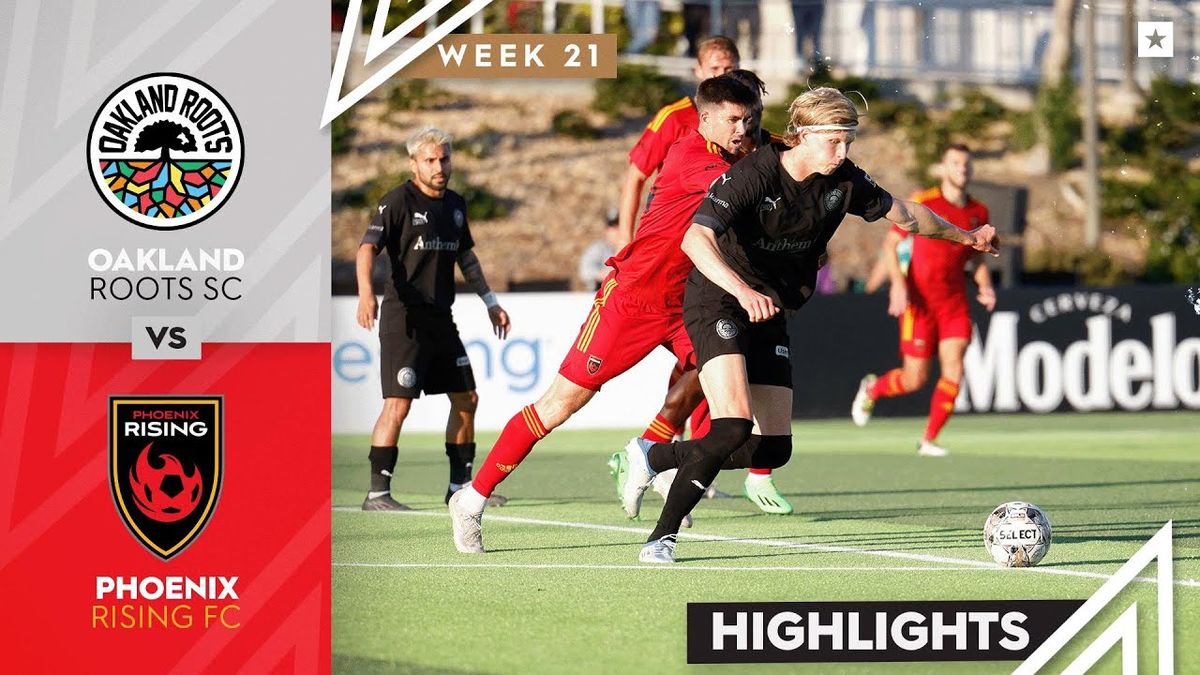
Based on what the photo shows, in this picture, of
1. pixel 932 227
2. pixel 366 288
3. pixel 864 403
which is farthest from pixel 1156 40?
pixel 864 403

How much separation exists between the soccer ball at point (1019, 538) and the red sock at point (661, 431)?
1.66m

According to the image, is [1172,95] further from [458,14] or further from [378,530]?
[378,530]

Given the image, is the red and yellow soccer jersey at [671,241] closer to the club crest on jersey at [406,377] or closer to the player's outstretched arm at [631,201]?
the player's outstretched arm at [631,201]

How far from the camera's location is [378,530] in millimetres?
7090

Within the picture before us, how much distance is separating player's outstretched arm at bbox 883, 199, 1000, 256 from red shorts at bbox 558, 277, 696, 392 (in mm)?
919

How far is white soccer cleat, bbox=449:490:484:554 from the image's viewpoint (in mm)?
6406

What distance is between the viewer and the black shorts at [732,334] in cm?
597

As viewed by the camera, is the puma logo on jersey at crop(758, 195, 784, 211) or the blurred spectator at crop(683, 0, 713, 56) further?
the blurred spectator at crop(683, 0, 713, 56)

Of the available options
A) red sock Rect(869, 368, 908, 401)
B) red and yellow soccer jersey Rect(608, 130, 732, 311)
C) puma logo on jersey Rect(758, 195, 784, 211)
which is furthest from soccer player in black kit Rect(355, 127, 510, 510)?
red sock Rect(869, 368, 908, 401)

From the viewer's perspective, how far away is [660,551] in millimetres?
6090

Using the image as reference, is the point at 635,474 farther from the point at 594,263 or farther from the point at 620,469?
the point at 594,263

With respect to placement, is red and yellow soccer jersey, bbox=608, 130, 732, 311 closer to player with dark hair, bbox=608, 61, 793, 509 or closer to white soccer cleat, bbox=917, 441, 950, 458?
player with dark hair, bbox=608, 61, 793, 509

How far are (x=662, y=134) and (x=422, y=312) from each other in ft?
4.84

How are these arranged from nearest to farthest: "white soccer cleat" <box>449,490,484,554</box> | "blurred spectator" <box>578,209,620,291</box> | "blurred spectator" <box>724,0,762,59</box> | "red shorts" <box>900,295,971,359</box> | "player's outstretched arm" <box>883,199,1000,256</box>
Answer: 1. "player's outstretched arm" <box>883,199,1000,256</box>
2. "white soccer cleat" <box>449,490,484,554</box>
3. "blurred spectator" <box>724,0,762,59</box>
4. "red shorts" <box>900,295,971,359</box>
5. "blurred spectator" <box>578,209,620,291</box>
